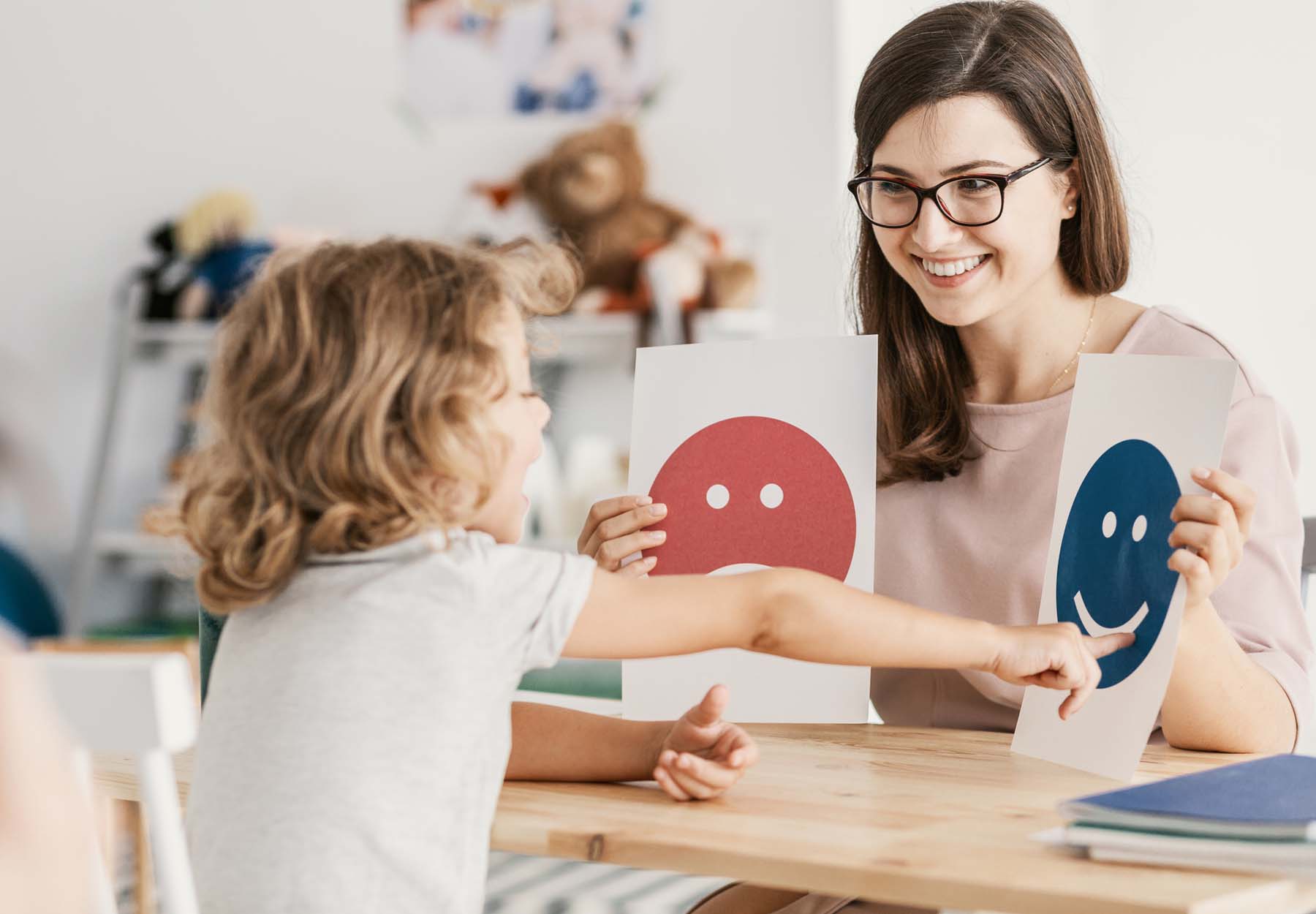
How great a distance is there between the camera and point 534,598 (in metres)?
0.79

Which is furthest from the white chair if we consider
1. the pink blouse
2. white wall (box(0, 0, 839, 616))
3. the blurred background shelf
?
white wall (box(0, 0, 839, 616))

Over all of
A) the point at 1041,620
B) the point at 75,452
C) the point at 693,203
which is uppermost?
the point at 693,203

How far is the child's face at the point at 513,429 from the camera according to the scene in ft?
2.81

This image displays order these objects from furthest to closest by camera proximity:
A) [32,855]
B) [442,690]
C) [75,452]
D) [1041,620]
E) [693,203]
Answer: [75,452] → [693,203] → [1041,620] → [442,690] → [32,855]

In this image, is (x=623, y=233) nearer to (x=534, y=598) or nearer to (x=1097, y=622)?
(x=1097, y=622)

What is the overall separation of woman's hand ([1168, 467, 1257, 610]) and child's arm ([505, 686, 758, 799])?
30 cm

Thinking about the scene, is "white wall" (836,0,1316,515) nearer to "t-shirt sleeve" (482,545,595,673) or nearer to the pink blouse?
the pink blouse

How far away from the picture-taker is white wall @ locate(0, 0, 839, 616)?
302 centimetres

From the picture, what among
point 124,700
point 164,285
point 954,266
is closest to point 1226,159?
point 954,266

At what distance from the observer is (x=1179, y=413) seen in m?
0.89

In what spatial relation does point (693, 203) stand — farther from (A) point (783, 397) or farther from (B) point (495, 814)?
(B) point (495, 814)

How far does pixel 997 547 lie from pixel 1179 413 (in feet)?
1.06

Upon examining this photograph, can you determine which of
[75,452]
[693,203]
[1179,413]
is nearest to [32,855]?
[1179,413]

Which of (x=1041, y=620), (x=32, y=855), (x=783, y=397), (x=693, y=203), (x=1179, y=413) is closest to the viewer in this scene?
(x=32, y=855)
